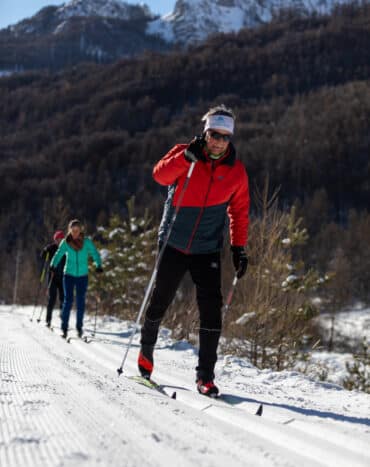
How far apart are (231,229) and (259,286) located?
380 centimetres

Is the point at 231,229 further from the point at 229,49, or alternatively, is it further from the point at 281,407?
the point at 229,49

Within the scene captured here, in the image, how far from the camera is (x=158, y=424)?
1765 mm

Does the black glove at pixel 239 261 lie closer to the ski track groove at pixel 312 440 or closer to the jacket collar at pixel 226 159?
the jacket collar at pixel 226 159

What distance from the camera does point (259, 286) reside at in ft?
22.1

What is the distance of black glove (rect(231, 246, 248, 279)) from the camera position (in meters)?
3.00


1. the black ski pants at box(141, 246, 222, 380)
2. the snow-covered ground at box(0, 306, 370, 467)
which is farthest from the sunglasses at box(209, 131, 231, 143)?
the snow-covered ground at box(0, 306, 370, 467)

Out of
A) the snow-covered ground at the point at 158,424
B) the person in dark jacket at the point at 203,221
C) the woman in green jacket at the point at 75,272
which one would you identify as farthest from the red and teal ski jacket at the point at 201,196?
the woman in green jacket at the point at 75,272

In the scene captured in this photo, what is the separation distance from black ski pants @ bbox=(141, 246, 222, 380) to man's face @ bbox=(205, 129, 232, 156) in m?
0.67

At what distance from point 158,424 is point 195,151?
4.99 ft

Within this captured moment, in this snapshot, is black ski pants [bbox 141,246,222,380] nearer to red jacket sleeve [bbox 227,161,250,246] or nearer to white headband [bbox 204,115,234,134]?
red jacket sleeve [bbox 227,161,250,246]

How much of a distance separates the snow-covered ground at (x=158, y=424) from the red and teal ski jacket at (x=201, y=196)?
3.06 ft

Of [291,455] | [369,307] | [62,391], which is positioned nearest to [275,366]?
[62,391]

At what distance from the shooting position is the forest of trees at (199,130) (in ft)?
221

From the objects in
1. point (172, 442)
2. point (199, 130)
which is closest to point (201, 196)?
point (172, 442)
